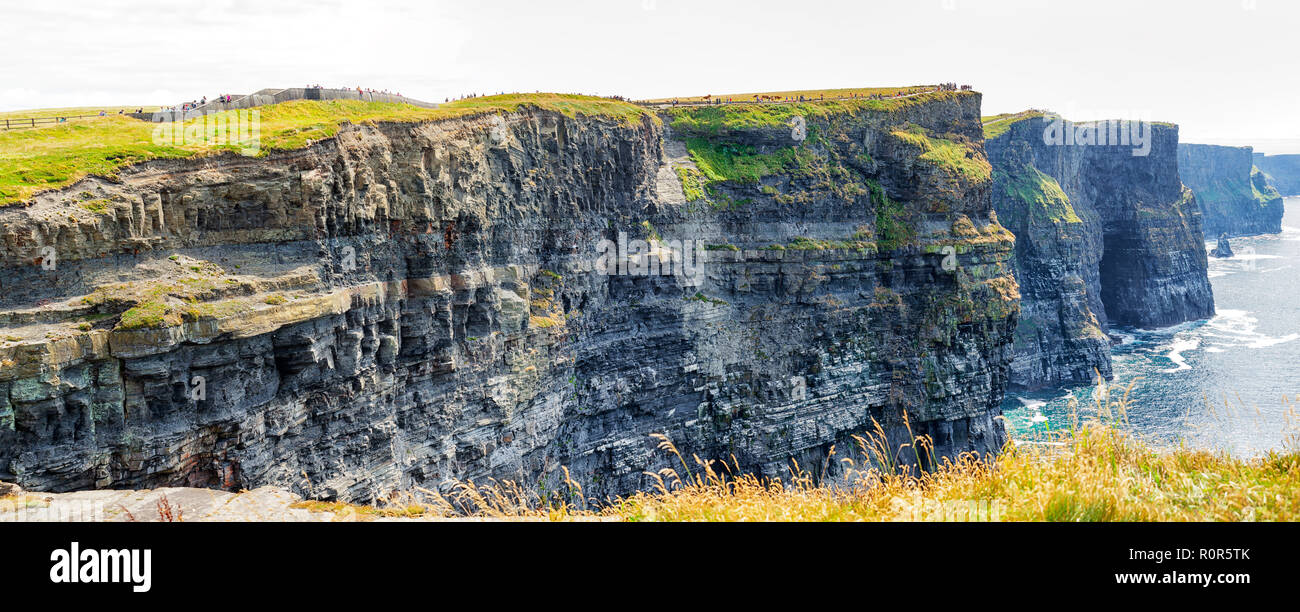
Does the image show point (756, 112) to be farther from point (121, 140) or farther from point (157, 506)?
point (157, 506)

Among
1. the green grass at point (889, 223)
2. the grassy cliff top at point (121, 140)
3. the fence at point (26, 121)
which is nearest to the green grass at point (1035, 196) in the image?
the green grass at point (889, 223)

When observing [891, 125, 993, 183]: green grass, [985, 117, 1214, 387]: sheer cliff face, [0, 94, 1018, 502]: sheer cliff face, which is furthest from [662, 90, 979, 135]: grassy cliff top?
[985, 117, 1214, 387]: sheer cliff face

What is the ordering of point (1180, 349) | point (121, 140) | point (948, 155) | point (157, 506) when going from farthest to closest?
point (1180, 349) → point (948, 155) → point (121, 140) → point (157, 506)

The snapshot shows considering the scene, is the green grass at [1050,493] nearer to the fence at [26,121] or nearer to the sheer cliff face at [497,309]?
the sheer cliff face at [497,309]

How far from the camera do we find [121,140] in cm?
2988

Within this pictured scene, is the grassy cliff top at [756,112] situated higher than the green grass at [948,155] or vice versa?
the grassy cliff top at [756,112]

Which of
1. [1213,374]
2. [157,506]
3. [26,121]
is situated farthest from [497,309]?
[1213,374]

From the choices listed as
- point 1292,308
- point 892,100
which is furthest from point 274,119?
point 1292,308

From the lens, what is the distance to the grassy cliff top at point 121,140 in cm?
2641

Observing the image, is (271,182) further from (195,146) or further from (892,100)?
(892,100)

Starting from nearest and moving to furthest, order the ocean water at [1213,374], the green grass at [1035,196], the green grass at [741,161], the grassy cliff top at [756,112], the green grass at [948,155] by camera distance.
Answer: the green grass at [741,161], the grassy cliff top at [756,112], the green grass at [948,155], the ocean water at [1213,374], the green grass at [1035,196]

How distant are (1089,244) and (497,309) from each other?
386 feet

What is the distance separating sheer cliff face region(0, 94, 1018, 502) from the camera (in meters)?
26.5

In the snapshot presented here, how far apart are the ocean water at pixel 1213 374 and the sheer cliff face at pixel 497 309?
16078 mm
